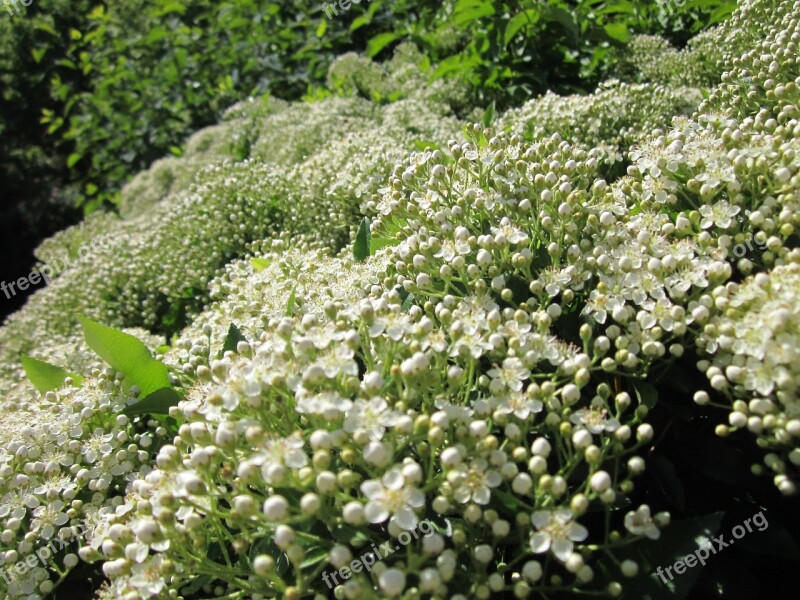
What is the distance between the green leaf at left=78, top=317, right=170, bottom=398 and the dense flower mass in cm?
5

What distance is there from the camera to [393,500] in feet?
4.39

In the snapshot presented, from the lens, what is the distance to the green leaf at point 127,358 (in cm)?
239

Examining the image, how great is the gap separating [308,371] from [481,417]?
16.8 inches

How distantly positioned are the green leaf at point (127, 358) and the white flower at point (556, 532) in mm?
1541

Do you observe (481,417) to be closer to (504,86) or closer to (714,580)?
(714,580)

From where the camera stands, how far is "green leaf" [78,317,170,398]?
7.85 ft

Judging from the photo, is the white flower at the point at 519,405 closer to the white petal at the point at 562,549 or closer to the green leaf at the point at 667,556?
the white petal at the point at 562,549

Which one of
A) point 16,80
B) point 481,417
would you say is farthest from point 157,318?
point 16,80

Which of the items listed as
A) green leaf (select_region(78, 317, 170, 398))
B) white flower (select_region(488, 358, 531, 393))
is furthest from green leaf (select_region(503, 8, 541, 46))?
white flower (select_region(488, 358, 531, 393))

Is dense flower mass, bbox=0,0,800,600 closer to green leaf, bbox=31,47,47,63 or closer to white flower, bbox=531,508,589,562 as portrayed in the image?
white flower, bbox=531,508,589,562

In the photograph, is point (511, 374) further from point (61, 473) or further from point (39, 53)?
point (39, 53)

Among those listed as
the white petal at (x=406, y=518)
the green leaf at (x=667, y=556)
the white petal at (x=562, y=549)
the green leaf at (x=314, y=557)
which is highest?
the white petal at (x=406, y=518)

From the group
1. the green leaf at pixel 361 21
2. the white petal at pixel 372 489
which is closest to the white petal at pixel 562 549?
the white petal at pixel 372 489

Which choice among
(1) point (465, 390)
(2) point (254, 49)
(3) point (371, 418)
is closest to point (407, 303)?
(1) point (465, 390)
